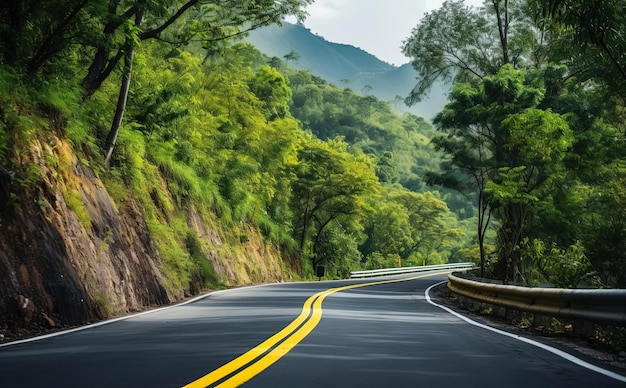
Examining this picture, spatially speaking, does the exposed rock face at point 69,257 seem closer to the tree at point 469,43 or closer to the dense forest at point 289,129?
the dense forest at point 289,129

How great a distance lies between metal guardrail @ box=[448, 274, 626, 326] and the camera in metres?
8.62

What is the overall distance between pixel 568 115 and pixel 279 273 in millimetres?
23076

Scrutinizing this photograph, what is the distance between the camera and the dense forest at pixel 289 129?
15.6 m

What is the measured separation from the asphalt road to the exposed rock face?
1.20 meters

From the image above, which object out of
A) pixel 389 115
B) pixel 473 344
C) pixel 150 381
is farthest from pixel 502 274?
pixel 389 115

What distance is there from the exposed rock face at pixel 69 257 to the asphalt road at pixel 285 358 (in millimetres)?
1198

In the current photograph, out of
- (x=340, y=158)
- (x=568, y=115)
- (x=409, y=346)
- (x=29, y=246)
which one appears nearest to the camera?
(x=409, y=346)

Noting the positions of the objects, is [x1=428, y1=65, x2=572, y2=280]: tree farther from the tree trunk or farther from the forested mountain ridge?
the tree trunk

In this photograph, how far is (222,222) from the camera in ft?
122

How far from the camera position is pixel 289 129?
47.9 metres

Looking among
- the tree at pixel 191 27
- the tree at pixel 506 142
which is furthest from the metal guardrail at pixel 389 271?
the tree at pixel 191 27

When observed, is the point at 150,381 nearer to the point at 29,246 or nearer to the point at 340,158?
the point at 29,246

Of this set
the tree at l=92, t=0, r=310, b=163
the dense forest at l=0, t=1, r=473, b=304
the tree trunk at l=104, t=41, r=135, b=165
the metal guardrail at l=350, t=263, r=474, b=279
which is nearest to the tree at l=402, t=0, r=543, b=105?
the dense forest at l=0, t=1, r=473, b=304

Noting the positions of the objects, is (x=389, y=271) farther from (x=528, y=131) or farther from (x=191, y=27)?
(x=191, y=27)
